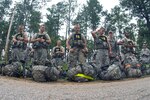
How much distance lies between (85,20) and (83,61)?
2913 cm

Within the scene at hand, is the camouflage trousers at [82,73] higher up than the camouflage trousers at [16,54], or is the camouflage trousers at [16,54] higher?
the camouflage trousers at [16,54]

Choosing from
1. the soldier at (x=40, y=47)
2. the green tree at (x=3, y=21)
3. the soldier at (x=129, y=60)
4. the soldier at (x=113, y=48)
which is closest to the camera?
the soldier at (x=40, y=47)

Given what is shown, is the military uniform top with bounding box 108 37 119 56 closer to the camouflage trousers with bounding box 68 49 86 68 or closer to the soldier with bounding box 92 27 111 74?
the soldier with bounding box 92 27 111 74

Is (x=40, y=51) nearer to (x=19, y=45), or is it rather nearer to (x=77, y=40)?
(x=19, y=45)

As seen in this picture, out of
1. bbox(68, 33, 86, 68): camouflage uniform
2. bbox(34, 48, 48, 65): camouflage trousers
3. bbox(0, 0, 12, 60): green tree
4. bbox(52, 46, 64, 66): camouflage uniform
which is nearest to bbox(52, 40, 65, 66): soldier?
bbox(52, 46, 64, 66): camouflage uniform

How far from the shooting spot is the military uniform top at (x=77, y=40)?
38.2ft

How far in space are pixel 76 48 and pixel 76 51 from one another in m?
0.13

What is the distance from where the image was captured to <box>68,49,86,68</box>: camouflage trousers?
1154 cm

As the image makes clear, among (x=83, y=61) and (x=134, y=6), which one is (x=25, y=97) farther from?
(x=134, y=6)

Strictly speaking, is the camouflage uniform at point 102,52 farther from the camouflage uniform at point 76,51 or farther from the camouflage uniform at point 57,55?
the camouflage uniform at point 57,55

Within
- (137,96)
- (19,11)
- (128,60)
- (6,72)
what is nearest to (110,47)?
(128,60)

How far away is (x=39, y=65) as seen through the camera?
10.8 metres

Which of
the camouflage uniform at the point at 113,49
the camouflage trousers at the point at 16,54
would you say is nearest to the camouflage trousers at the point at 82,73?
the camouflage uniform at the point at 113,49

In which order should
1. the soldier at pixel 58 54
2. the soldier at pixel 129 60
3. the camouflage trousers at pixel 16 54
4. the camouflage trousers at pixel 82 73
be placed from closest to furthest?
the camouflage trousers at pixel 82 73 → the camouflage trousers at pixel 16 54 → the soldier at pixel 129 60 → the soldier at pixel 58 54
